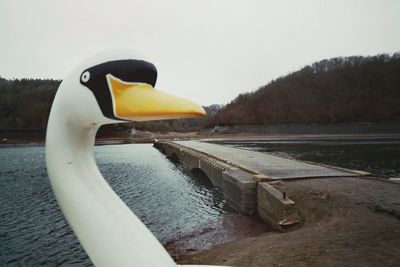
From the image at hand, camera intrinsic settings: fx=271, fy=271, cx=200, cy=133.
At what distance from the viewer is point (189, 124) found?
140 metres

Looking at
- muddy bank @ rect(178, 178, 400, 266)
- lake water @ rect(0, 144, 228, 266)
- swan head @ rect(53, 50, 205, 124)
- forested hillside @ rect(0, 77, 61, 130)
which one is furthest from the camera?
forested hillside @ rect(0, 77, 61, 130)

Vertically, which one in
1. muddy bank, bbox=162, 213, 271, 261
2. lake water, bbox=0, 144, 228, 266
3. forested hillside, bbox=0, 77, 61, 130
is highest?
forested hillside, bbox=0, 77, 61, 130

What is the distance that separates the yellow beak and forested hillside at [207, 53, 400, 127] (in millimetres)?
78725

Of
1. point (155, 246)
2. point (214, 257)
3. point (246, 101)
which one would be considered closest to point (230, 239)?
point (214, 257)

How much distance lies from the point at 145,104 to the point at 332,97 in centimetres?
10150

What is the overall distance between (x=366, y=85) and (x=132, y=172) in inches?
3717

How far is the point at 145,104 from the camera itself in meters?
1.71

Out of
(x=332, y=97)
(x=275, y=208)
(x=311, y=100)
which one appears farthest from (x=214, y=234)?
(x=332, y=97)

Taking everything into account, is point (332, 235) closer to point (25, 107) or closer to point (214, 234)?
point (214, 234)

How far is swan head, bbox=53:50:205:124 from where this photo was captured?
1809 millimetres

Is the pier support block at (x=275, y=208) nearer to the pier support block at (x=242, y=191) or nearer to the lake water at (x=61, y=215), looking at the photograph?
the pier support block at (x=242, y=191)

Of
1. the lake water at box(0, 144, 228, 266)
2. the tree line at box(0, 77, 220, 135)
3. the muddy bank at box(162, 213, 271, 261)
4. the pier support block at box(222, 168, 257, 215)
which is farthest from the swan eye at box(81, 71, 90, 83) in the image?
the tree line at box(0, 77, 220, 135)

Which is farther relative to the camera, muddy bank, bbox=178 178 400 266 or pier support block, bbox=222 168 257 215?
pier support block, bbox=222 168 257 215

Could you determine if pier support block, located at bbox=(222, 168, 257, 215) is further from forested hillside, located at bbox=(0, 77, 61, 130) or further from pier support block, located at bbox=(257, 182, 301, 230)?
forested hillside, located at bbox=(0, 77, 61, 130)
